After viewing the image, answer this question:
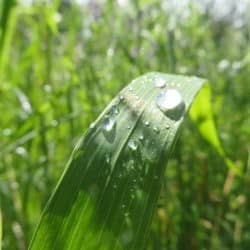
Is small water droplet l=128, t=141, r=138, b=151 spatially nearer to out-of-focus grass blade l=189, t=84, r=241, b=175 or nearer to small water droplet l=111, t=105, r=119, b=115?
small water droplet l=111, t=105, r=119, b=115

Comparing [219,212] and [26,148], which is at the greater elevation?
[26,148]

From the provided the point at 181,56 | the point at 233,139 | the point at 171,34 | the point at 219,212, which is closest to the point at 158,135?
the point at 171,34

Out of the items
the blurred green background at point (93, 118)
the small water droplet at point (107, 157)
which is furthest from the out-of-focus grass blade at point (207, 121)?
the small water droplet at point (107, 157)

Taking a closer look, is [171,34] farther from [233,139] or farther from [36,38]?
[233,139]

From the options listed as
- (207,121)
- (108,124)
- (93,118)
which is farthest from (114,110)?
(93,118)

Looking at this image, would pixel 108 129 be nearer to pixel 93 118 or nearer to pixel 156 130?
pixel 156 130

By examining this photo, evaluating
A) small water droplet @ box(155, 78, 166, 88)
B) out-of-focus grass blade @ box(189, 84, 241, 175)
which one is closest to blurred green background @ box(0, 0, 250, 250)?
out-of-focus grass blade @ box(189, 84, 241, 175)

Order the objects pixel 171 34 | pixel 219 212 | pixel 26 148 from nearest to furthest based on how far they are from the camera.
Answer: pixel 171 34, pixel 219 212, pixel 26 148

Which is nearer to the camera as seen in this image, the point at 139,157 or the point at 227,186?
the point at 139,157
